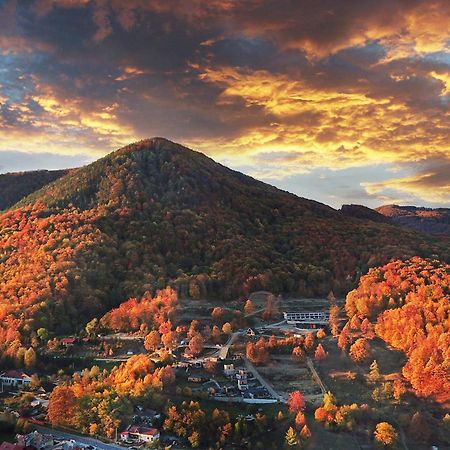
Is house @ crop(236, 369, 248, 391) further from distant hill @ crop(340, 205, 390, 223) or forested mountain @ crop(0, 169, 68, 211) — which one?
forested mountain @ crop(0, 169, 68, 211)

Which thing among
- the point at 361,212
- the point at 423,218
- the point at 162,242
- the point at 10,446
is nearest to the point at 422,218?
the point at 423,218

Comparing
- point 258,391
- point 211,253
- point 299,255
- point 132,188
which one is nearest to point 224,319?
point 258,391

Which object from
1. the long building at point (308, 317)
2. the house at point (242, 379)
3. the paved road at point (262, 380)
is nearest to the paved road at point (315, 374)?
the paved road at point (262, 380)

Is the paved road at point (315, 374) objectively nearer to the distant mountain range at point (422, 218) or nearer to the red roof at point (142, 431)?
the red roof at point (142, 431)

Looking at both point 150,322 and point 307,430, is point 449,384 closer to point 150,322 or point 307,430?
point 307,430

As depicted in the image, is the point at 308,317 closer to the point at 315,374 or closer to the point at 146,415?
the point at 315,374
